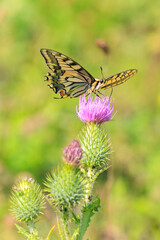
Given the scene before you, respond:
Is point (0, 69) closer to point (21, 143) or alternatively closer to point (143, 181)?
point (21, 143)

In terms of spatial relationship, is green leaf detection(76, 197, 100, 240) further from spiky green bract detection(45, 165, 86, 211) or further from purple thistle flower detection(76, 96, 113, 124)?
purple thistle flower detection(76, 96, 113, 124)

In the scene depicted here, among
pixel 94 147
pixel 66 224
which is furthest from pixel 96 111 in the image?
pixel 66 224

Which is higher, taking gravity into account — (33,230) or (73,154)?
(73,154)

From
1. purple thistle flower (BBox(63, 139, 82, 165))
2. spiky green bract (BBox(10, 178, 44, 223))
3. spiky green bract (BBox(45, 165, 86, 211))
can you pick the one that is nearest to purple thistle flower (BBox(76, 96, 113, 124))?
purple thistle flower (BBox(63, 139, 82, 165))

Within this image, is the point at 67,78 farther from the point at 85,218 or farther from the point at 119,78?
the point at 85,218

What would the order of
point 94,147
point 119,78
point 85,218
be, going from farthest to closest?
point 119,78
point 94,147
point 85,218

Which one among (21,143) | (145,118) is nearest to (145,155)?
(145,118)

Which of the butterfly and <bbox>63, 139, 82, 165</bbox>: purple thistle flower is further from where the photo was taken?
the butterfly

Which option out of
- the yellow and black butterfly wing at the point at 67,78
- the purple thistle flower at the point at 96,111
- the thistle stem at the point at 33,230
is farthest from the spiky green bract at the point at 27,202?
the yellow and black butterfly wing at the point at 67,78
